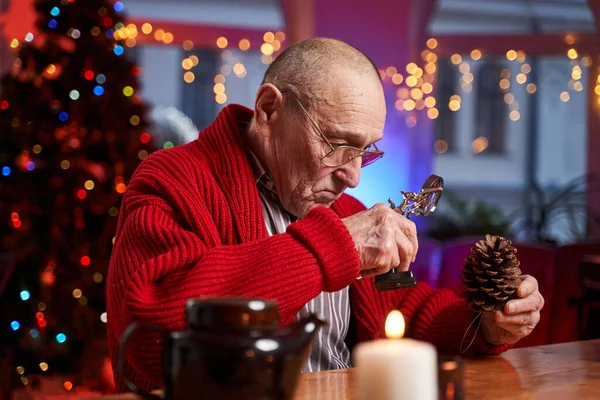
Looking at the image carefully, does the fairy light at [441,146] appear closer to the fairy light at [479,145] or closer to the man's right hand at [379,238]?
the fairy light at [479,145]

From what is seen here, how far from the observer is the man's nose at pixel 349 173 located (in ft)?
5.08

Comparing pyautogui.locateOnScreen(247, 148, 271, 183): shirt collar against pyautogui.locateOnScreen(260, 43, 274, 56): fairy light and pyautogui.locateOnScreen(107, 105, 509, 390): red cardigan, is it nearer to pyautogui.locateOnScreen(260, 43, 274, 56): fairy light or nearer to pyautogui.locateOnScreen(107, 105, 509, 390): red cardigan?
pyautogui.locateOnScreen(107, 105, 509, 390): red cardigan

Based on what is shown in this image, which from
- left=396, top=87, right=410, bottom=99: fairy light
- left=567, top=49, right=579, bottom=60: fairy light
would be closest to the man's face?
left=396, top=87, right=410, bottom=99: fairy light

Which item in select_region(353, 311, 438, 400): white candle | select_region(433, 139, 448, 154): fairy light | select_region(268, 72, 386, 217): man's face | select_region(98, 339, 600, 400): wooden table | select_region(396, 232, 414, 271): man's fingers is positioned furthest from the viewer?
select_region(433, 139, 448, 154): fairy light

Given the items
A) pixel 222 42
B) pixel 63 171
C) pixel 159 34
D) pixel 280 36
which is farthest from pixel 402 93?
pixel 63 171

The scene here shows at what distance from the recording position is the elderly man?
1.18 meters

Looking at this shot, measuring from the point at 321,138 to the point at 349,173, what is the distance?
0.28ft

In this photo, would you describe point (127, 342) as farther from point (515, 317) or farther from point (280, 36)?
point (280, 36)

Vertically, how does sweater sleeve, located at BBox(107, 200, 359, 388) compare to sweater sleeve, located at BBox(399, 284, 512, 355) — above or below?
above

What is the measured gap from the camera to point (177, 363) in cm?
76

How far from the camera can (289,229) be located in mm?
1226

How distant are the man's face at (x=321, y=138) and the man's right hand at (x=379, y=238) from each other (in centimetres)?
27

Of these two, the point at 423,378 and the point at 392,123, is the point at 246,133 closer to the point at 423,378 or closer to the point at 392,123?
the point at 423,378

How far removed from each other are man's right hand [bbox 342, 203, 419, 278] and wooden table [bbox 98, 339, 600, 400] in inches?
6.7
